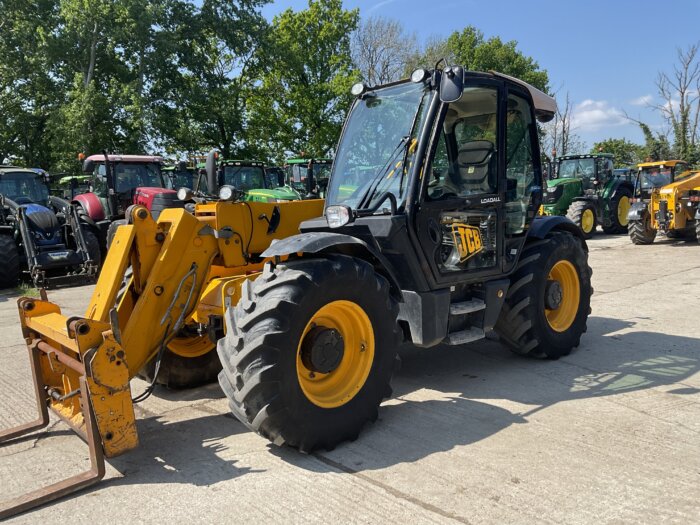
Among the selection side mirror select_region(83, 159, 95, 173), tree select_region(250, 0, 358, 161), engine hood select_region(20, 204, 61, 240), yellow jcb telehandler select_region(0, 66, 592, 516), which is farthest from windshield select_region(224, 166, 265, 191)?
tree select_region(250, 0, 358, 161)

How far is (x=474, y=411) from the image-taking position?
13.6 feet

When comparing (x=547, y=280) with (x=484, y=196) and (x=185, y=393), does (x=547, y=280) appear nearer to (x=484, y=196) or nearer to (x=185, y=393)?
(x=484, y=196)

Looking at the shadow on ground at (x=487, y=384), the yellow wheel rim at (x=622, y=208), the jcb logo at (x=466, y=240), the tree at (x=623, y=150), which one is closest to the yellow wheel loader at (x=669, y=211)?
the yellow wheel rim at (x=622, y=208)

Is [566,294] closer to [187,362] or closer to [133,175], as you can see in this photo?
[187,362]

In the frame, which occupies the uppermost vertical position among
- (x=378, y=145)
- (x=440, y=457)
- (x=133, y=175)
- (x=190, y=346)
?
(x=133, y=175)

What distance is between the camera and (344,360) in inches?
151

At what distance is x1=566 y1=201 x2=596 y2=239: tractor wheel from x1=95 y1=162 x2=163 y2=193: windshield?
11566 millimetres

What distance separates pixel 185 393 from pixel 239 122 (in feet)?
76.3

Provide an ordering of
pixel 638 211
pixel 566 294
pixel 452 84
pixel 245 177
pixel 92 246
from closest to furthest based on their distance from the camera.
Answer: pixel 452 84, pixel 566 294, pixel 92 246, pixel 638 211, pixel 245 177

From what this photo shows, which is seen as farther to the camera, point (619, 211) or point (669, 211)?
point (619, 211)

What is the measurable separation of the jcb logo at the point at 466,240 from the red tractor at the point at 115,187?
9520mm

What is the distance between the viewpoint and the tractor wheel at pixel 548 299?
5.11 m

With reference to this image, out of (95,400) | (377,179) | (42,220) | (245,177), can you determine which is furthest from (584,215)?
(95,400)

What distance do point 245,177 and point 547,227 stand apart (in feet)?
36.8
